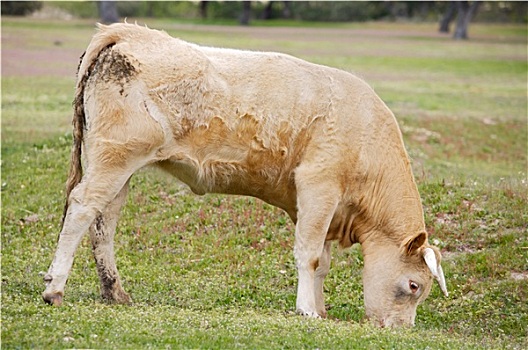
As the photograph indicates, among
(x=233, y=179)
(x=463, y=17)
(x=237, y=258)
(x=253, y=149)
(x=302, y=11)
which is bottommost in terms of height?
(x=302, y=11)

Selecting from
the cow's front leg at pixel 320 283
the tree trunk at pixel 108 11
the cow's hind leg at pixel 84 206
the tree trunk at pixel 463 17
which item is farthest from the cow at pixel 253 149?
the tree trunk at pixel 463 17

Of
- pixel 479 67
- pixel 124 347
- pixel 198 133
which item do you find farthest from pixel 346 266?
pixel 479 67

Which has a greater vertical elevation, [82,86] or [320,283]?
[82,86]

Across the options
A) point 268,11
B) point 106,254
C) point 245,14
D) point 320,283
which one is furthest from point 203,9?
point 106,254

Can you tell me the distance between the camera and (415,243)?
9.73 m

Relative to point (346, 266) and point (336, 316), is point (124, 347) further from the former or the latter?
point (346, 266)

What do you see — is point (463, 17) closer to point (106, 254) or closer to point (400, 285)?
point (400, 285)

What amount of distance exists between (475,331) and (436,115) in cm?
1747

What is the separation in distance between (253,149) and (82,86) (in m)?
2.14

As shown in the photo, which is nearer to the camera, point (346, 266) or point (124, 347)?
point (124, 347)

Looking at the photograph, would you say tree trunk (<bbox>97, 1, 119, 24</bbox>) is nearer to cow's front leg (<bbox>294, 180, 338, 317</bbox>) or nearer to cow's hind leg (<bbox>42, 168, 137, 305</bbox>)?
cow's hind leg (<bbox>42, 168, 137, 305</bbox>)

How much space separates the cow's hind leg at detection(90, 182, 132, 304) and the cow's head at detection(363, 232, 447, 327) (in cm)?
300

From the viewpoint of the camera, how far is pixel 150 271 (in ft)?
40.4

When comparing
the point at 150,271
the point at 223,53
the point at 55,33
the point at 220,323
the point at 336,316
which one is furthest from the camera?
the point at 55,33
